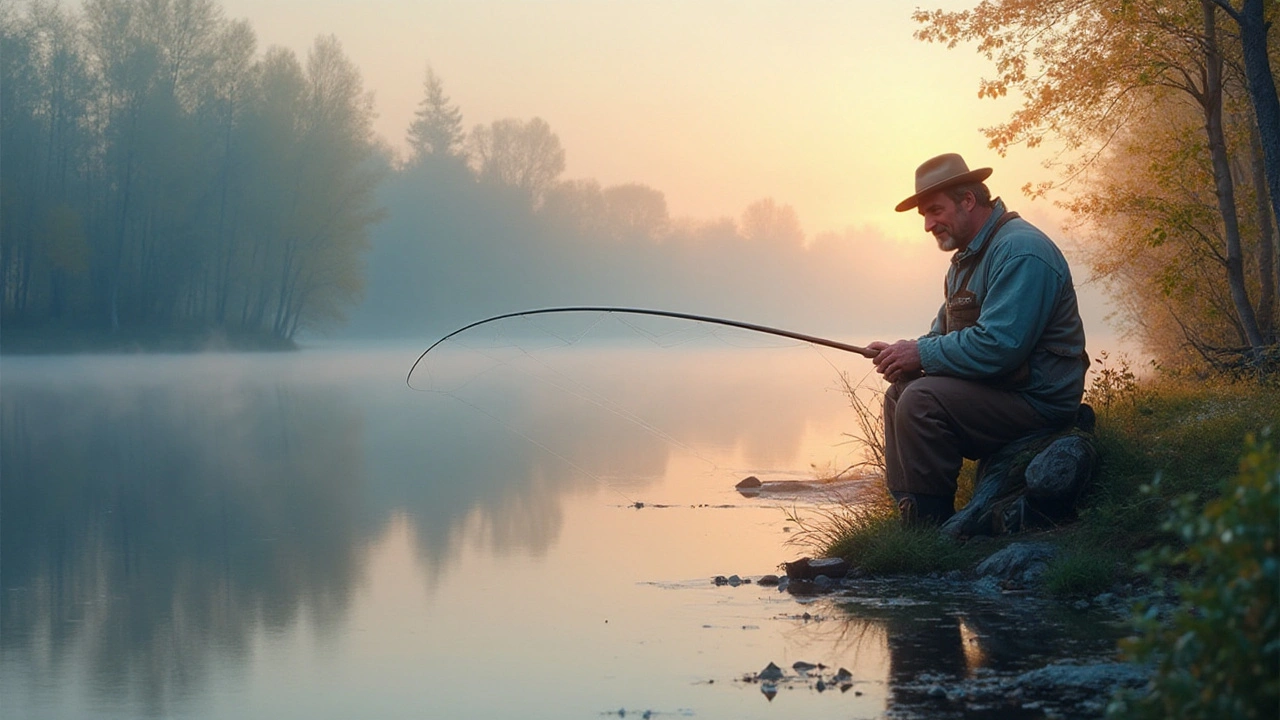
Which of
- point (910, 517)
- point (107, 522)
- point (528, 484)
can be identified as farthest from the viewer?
point (528, 484)

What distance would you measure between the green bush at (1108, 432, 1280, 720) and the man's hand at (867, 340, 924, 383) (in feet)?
13.3

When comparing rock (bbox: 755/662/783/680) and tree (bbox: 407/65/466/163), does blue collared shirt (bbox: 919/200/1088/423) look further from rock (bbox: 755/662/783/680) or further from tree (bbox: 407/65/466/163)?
tree (bbox: 407/65/466/163)

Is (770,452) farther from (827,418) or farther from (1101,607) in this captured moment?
(1101,607)

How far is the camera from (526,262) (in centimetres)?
9125

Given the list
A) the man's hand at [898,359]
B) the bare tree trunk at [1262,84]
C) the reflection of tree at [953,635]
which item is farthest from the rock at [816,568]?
the bare tree trunk at [1262,84]

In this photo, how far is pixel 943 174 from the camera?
6.52m

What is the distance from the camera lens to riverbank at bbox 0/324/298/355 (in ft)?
154

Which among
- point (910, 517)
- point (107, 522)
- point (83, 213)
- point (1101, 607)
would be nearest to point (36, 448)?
point (107, 522)

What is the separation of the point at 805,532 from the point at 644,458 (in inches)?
212

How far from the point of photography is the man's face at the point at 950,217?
260 inches

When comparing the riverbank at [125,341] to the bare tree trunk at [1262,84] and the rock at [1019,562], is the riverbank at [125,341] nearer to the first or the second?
the bare tree trunk at [1262,84]

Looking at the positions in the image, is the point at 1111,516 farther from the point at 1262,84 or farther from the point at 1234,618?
the point at 1262,84

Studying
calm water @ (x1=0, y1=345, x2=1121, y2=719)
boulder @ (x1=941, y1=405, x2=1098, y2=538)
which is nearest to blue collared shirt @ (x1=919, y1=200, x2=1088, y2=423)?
boulder @ (x1=941, y1=405, x2=1098, y2=538)

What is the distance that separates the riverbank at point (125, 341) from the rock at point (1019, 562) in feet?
151
